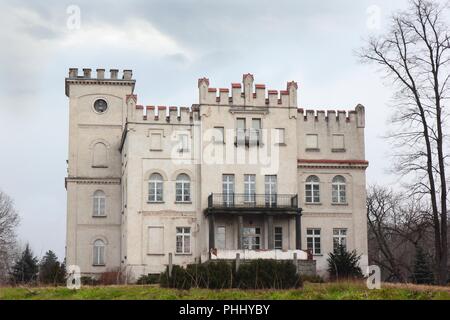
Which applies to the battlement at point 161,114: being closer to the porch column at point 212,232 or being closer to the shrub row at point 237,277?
the porch column at point 212,232

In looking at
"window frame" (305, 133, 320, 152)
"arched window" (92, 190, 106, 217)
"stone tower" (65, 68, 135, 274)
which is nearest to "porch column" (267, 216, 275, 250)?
"window frame" (305, 133, 320, 152)

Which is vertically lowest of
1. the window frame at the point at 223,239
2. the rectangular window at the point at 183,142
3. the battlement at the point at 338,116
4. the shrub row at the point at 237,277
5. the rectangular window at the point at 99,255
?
the shrub row at the point at 237,277

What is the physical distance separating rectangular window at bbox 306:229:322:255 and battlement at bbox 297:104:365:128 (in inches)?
269

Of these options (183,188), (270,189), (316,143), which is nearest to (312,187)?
(316,143)

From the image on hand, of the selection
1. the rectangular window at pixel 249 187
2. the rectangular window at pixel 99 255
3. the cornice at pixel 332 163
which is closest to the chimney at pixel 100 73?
the rectangular window at pixel 99 255

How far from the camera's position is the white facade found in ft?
155

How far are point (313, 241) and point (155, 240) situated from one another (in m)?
9.37

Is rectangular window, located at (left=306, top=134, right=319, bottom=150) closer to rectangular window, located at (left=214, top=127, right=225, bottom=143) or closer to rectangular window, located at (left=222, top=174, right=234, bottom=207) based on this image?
rectangular window, located at (left=222, top=174, right=234, bottom=207)

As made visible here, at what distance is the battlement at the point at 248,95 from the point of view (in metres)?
48.4

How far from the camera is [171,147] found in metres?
48.3

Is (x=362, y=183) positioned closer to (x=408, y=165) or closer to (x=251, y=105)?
(x=251, y=105)

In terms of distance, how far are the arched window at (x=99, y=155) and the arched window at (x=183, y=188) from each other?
8051 millimetres

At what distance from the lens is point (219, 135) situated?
4822cm

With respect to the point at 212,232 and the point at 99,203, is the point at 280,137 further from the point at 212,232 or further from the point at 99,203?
the point at 99,203
